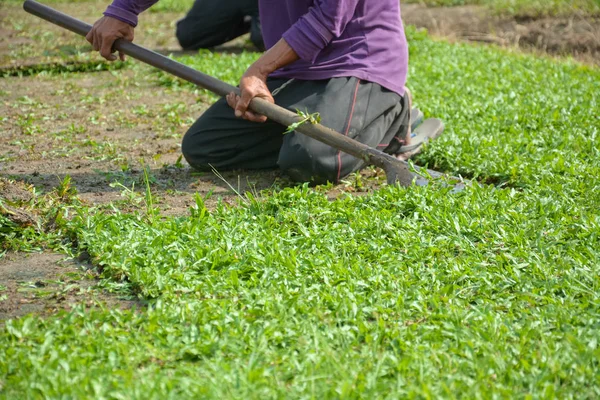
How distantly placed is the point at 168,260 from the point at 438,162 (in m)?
1.82

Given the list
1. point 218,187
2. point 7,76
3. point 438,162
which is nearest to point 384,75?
point 438,162

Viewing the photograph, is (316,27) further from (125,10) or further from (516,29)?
(516,29)

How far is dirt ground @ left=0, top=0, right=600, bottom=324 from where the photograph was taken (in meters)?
2.61

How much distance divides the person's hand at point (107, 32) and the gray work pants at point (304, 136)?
597 mm

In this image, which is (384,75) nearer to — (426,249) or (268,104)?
(268,104)

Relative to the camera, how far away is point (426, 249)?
2752 millimetres

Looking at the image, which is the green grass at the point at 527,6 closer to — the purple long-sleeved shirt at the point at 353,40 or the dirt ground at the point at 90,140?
the dirt ground at the point at 90,140

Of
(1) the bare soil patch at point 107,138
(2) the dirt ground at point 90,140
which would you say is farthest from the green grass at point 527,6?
(1) the bare soil patch at point 107,138

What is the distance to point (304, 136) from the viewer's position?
3.52 meters

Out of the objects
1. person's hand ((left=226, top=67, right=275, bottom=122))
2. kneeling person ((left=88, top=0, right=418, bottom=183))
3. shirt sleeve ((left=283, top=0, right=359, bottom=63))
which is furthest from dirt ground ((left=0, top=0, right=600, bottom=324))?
shirt sleeve ((left=283, top=0, right=359, bottom=63))

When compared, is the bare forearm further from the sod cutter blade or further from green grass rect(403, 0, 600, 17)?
green grass rect(403, 0, 600, 17)

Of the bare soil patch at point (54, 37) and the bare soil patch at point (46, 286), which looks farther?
the bare soil patch at point (54, 37)

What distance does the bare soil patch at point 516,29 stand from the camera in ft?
23.8

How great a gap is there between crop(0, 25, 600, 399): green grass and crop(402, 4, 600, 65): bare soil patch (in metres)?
4.00
